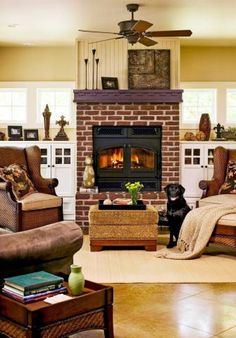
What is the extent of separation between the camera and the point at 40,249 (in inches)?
109

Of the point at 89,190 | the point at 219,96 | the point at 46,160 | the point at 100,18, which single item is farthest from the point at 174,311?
the point at 219,96

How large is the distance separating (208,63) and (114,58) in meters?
1.54

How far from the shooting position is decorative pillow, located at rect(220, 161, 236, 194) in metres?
6.40

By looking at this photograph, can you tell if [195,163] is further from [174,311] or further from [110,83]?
[174,311]

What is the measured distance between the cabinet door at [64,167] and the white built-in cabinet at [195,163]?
1.62 m

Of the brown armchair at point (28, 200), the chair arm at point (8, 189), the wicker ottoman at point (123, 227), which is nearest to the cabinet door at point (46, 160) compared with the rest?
the brown armchair at point (28, 200)

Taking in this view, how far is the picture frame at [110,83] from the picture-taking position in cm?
728

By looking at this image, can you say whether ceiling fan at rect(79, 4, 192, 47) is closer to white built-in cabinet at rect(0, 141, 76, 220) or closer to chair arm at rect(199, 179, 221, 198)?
chair arm at rect(199, 179, 221, 198)

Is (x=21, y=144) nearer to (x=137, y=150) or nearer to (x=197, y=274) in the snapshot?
(x=137, y=150)

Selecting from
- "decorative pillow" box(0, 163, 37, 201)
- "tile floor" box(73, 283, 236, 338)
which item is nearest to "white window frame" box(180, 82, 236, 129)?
"decorative pillow" box(0, 163, 37, 201)

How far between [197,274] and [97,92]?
3453 millimetres

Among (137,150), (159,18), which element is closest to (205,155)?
(137,150)

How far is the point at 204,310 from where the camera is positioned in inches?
144

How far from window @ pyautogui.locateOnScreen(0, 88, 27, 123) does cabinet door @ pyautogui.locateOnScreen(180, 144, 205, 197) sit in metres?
2.61
